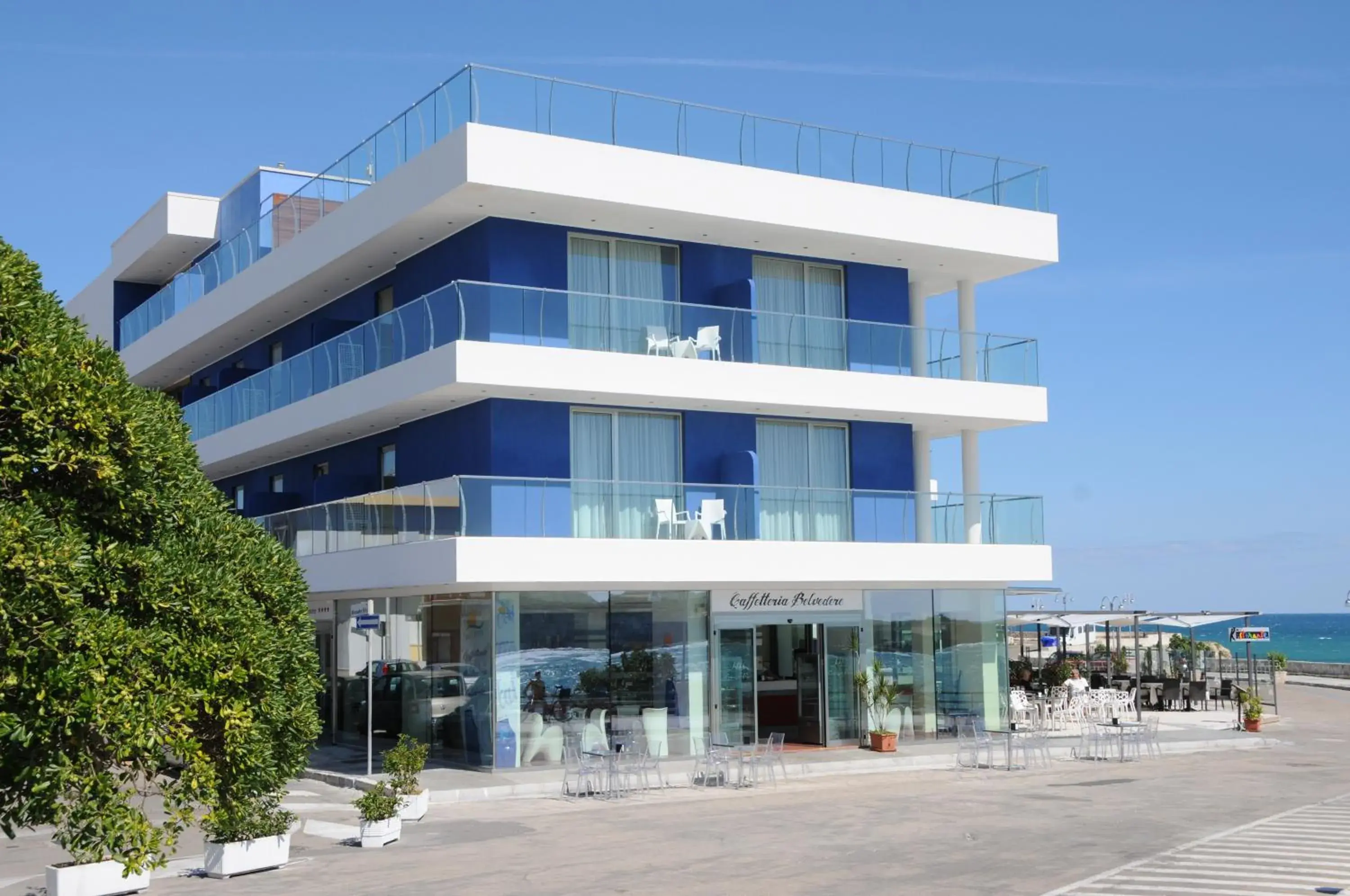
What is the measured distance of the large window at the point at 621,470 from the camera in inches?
995

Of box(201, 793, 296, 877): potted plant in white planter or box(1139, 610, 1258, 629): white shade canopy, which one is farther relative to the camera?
box(1139, 610, 1258, 629): white shade canopy

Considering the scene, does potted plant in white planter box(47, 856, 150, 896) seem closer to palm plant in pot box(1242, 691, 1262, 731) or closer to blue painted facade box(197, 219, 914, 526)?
blue painted facade box(197, 219, 914, 526)

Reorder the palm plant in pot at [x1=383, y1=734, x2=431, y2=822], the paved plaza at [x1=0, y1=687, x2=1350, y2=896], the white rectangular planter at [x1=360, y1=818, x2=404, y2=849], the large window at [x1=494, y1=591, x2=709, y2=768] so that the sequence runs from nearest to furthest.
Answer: the paved plaza at [x1=0, y1=687, x2=1350, y2=896], the white rectangular planter at [x1=360, y1=818, x2=404, y2=849], the palm plant in pot at [x1=383, y1=734, x2=431, y2=822], the large window at [x1=494, y1=591, x2=709, y2=768]

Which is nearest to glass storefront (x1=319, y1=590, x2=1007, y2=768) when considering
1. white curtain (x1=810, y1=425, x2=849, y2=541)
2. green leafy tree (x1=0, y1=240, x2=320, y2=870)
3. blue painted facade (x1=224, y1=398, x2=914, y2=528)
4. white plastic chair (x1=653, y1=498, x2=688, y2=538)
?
white plastic chair (x1=653, y1=498, x2=688, y2=538)

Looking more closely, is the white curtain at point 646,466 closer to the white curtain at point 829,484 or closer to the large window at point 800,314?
the large window at point 800,314

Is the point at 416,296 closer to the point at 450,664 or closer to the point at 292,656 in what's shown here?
the point at 450,664

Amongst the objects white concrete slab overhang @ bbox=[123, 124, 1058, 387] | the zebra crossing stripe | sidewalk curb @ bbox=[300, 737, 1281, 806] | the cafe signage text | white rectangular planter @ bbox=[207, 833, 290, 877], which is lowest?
sidewalk curb @ bbox=[300, 737, 1281, 806]

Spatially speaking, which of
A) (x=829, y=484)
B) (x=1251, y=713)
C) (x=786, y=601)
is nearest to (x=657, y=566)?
(x=786, y=601)

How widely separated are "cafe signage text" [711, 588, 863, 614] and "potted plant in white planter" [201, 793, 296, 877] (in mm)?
11988

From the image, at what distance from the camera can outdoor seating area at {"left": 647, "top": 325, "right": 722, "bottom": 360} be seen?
26.3 m

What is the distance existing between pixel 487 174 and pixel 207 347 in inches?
579

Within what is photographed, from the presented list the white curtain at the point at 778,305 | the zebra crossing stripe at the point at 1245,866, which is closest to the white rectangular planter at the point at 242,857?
the zebra crossing stripe at the point at 1245,866

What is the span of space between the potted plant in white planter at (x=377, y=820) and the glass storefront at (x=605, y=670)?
5.52 m

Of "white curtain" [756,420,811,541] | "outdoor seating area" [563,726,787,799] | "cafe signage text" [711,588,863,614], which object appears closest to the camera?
"outdoor seating area" [563,726,787,799]
